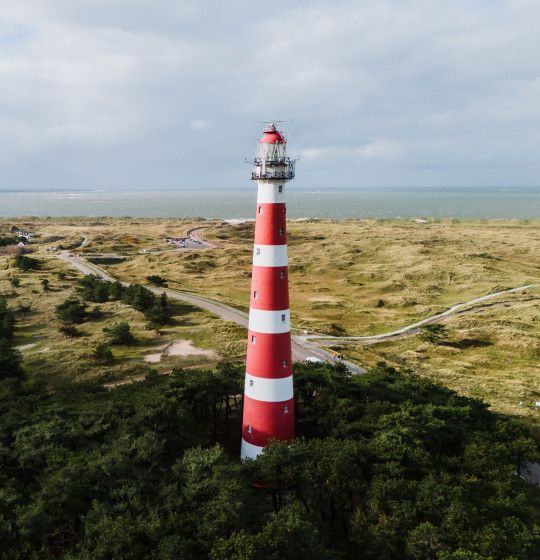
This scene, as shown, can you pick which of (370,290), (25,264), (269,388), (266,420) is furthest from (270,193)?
(25,264)

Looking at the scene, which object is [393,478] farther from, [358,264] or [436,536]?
[358,264]

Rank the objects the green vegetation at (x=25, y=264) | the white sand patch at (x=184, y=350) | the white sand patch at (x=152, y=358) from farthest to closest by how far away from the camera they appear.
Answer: the green vegetation at (x=25, y=264) < the white sand patch at (x=184, y=350) < the white sand patch at (x=152, y=358)

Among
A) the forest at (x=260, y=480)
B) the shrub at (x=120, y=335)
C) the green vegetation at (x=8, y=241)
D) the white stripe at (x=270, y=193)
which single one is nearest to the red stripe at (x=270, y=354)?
the forest at (x=260, y=480)

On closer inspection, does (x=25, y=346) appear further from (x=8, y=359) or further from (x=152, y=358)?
(x=152, y=358)

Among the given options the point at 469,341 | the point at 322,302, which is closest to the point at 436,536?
the point at 469,341

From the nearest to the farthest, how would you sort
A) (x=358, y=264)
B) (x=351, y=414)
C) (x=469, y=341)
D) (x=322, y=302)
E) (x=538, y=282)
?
1. (x=351, y=414)
2. (x=469, y=341)
3. (x=322, y=302)
4. (x=538, y=282)
5. (x=358, y=264)

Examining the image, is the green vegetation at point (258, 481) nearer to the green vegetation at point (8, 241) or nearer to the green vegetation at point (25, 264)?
the green vegetation at point (25, 264)

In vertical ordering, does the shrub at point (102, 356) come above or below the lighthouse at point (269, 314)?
below
